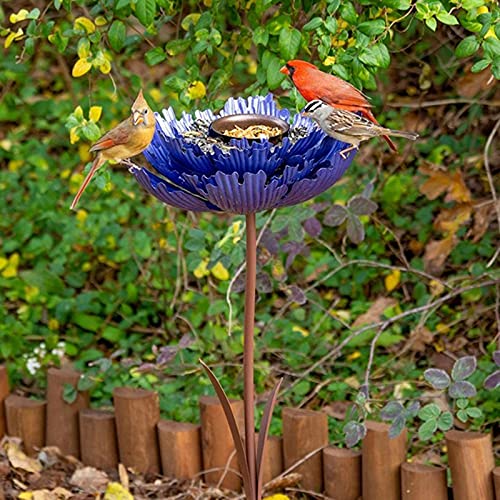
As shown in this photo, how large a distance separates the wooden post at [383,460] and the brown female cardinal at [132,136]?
954mm

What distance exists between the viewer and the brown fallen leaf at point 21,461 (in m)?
2.91

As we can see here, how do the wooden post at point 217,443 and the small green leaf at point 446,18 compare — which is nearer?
the small green leaf at point 446,18

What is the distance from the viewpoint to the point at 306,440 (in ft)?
9.00

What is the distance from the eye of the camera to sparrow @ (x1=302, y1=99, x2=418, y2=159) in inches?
83.1

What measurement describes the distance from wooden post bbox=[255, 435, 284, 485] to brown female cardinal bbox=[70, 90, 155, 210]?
0.97 meters

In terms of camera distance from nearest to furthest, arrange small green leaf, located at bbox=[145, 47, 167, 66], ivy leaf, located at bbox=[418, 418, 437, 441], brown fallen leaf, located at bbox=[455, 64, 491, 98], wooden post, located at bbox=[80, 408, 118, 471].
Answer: ivy leaf, located at bbox=[418, 418, 437, 441] → small green leaf, located at bbox=[145, 47, 167, 66] → wooden post, located at bbox=[80, 408, 118, 471] → brown fallen leaf, located at bbox=[455, 64, 491, 98]

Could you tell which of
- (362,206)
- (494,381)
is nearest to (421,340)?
(362,206)

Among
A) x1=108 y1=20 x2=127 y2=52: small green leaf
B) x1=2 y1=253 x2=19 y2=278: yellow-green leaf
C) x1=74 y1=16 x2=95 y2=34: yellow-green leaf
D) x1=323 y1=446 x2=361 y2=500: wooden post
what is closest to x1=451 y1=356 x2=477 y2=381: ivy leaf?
x1=323 y1=446 x2=361 y2=500: wooden post

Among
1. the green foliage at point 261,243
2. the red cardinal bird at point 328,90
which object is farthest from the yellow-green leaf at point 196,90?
the red cardinal bird at point 328,90

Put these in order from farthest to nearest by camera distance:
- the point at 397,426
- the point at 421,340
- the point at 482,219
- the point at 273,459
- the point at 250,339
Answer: the point at 482,219 → the point at 421,340 → the point at 273,459 → the point at 397,426 → the point at 250,339

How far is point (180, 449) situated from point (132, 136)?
106 cm

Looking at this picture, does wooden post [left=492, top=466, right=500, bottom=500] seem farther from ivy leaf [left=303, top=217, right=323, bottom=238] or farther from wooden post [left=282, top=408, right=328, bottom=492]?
ivy leaf [left=303, top=217, right=323, bottom=238]

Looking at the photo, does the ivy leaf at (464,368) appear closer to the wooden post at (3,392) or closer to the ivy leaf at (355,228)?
the ivy leaf at (355,228)

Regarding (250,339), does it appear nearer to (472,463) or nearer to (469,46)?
(472,463)
